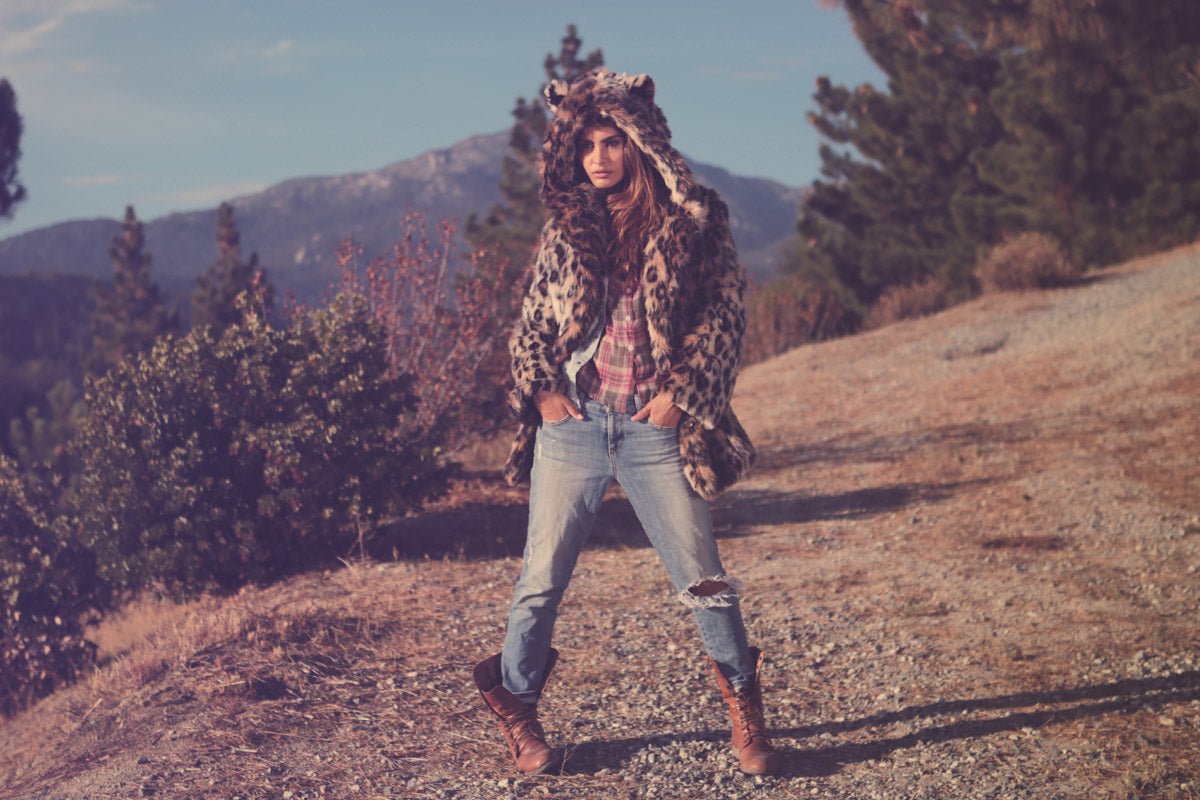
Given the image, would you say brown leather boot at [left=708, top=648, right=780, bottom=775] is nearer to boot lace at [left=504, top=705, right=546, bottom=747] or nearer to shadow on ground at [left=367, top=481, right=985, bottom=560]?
boot lace at [left=504, top=705, right=546, bottom=747]

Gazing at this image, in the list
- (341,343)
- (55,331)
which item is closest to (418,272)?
(341,343)

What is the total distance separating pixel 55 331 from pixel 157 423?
80.5 metres

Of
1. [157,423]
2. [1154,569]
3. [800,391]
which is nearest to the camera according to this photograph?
[1154,569]

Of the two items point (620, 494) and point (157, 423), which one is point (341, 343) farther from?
point (620, 494)

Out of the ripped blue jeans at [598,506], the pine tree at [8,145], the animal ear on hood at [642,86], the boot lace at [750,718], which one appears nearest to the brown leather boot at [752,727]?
the boot lace at [750,718]

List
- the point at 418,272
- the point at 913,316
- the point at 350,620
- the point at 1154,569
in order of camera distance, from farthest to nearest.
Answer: the point at 913,316
the point at 418,272
the point at 1154,569
the point at 350,620

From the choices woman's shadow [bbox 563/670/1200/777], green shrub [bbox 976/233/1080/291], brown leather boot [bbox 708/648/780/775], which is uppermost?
green shrub [bbox 976/233/1080/291]

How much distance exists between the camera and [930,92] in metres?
28.1

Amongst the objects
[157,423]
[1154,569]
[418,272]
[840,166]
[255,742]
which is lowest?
[1154,569]

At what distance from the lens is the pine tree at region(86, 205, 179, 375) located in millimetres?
41691

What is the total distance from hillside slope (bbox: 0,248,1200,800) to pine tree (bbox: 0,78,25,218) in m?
26.9

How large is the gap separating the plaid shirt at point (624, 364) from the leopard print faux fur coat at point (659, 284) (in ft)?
0.18

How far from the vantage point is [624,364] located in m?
3.69

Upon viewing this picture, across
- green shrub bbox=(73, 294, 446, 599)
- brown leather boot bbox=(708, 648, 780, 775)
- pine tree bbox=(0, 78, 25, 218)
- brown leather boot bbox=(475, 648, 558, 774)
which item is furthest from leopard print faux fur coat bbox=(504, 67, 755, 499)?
pine tree bbox=(0, 78, 25, 218)
